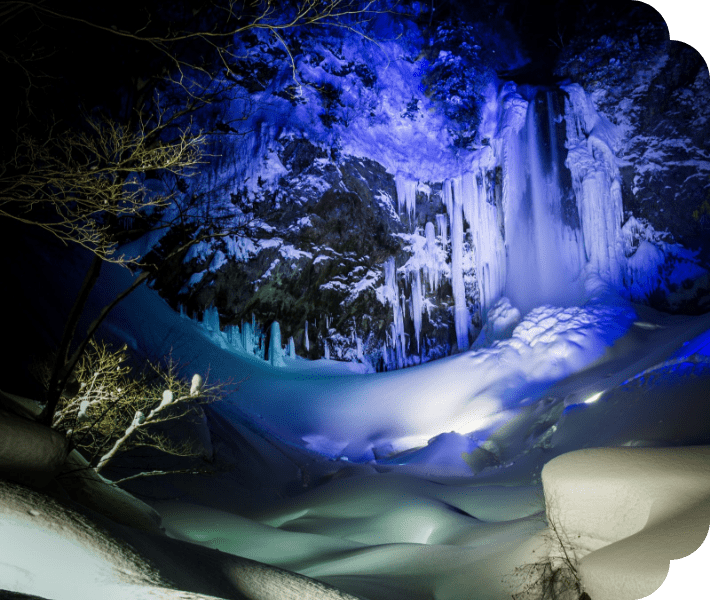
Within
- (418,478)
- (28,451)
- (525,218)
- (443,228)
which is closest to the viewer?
(28,451)

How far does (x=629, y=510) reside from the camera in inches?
171

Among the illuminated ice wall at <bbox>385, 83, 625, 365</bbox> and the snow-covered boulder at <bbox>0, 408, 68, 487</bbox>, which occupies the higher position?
the illuminated ice wall at <bbox>385, 83, 625, 365</bbox>

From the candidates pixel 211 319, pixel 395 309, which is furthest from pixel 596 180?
pixel 211 319

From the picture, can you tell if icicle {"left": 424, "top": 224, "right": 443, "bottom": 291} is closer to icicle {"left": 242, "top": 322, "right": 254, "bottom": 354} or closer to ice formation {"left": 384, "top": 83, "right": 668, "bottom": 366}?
ice formation {"left": 384, "top": 83, "right": 668, "bottom": 366}

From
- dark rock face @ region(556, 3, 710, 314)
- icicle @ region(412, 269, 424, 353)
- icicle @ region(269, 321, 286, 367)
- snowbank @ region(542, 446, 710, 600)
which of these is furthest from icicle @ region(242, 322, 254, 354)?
snowbank @ region(542, 446, 710, 600)

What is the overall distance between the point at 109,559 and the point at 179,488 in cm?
860

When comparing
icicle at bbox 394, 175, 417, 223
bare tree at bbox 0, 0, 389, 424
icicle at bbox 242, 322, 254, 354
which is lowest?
icicle at bbox 242, 322, 254, 354

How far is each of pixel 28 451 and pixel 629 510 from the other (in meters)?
5.09

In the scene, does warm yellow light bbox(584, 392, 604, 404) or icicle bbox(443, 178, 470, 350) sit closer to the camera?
warm yellow light bbox(584, 392, 604, 404)

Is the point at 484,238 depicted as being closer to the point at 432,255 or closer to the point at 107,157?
the point at 432,255

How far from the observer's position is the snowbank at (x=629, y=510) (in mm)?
3432

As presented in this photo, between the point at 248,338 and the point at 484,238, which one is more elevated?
the point at 484,238

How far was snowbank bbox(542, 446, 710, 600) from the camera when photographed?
343cm

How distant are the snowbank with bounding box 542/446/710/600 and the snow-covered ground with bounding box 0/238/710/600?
0.6 inches
